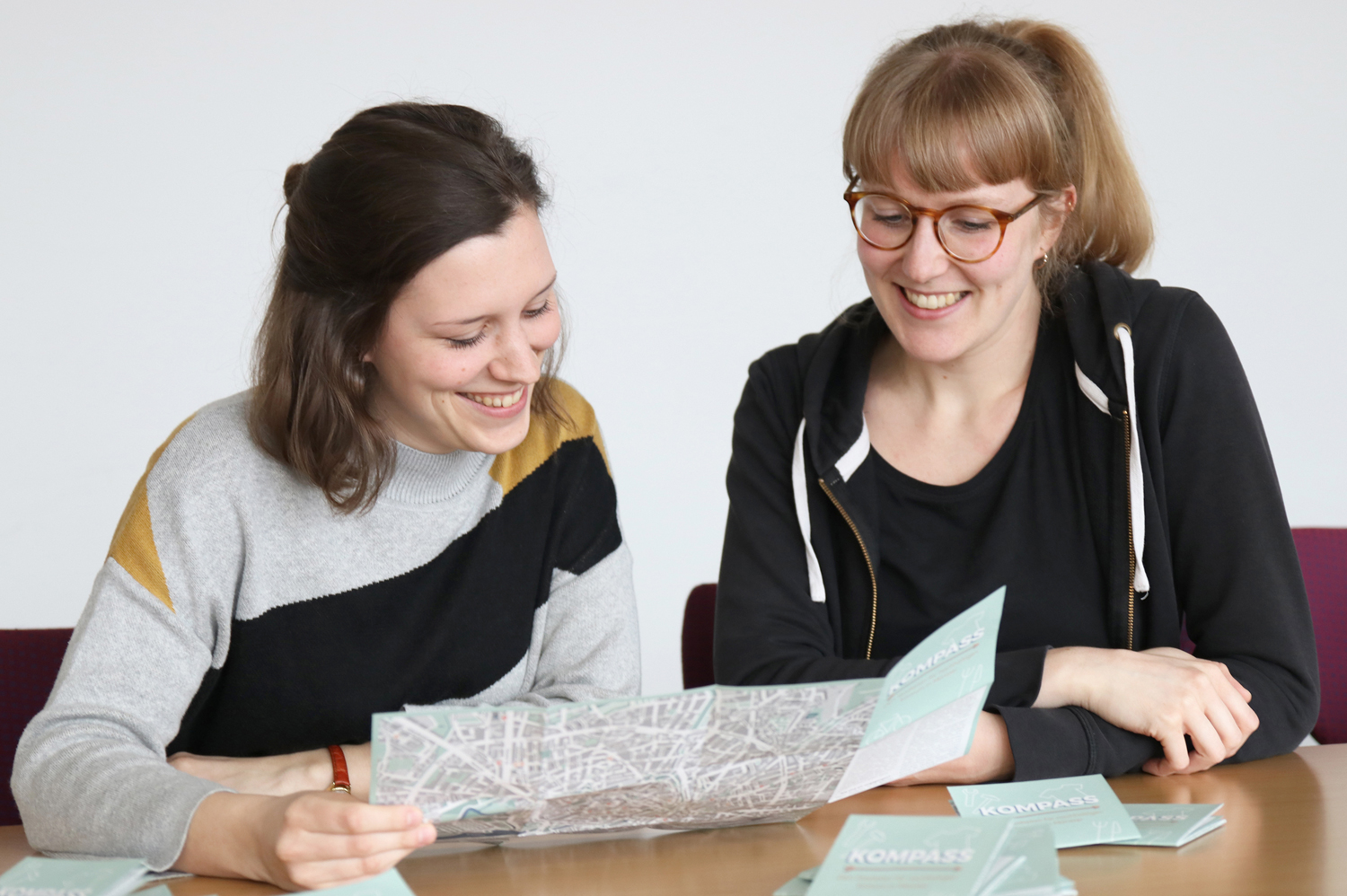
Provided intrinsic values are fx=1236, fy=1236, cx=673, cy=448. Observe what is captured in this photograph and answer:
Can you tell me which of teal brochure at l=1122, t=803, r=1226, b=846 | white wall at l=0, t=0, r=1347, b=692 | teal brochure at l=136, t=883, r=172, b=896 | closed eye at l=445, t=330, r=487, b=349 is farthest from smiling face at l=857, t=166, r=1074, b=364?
white wall at l=0, t=0, r=1347, b=692

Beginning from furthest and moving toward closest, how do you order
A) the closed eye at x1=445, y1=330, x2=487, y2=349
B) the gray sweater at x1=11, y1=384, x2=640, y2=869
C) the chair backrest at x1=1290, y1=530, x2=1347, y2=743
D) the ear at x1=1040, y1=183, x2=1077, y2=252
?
the chair backrest at x1=1290, y1=530, x2=1347, y2=743 → the ear at x1=1040, y1=183, x2=1077, y2=252 → the closed eye at x1=445, y1=330, x2=487, y2=349 → the gray sweater at x1=11, y1=384, x2=640, y2=869

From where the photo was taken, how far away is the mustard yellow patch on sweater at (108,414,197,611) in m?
1.30

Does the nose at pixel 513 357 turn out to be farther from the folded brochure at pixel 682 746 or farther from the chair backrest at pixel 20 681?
the chair backrest at pixel 20 681

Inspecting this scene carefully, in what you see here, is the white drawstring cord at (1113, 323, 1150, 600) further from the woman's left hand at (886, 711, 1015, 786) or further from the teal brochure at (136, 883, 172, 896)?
the teal brochure at (136, 883, 172, 896)

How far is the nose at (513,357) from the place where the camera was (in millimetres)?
1355

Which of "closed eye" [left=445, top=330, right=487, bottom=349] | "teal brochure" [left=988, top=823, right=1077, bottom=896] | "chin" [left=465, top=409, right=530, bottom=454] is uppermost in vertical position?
"closed eye" [left=445, top=330, right=487, bottom=349]

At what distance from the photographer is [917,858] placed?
3.08 ft

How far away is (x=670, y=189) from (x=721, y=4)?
0.53 meters

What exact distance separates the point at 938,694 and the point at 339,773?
0.65 meters

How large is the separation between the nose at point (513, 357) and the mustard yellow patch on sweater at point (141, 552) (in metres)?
0.40

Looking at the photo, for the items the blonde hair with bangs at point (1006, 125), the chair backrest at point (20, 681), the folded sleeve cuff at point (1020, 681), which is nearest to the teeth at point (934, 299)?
the blonde hair with bangs at point (1006, 125)

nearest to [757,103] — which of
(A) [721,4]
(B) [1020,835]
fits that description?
(A) [721,4]

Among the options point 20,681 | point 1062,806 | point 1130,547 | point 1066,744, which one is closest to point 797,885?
point 1062,806

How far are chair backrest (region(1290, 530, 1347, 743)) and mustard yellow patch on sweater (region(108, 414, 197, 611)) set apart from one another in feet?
5.19
